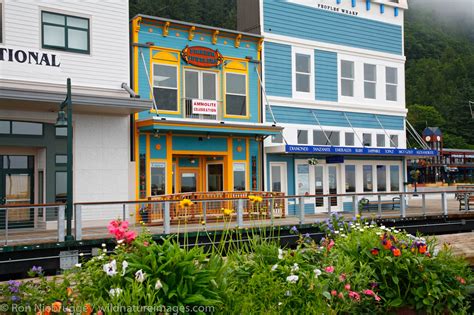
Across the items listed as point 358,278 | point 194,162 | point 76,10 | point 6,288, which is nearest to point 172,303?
point 6,288

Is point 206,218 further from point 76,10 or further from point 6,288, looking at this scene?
point 6,288

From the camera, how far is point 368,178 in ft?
85.3

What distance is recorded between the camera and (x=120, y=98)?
1738cm

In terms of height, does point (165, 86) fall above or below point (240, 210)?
above

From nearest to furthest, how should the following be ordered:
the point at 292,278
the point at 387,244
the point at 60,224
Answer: the point at 292,278 → the point at 387,244 → the point at 60,224

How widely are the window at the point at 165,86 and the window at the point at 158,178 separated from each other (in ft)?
6.93

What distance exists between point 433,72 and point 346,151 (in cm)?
8386

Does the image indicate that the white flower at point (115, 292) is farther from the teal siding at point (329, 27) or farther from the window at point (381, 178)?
the window at point (381, 178)

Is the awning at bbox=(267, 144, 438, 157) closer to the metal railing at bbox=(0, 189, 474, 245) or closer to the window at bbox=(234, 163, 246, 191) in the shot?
the window at bbox=(234, 163, 246, 191)

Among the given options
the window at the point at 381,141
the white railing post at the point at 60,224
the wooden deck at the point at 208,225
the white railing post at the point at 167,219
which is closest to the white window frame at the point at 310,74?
the window at the point at 381,141

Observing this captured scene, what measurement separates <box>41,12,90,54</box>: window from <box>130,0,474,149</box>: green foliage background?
1500 inches

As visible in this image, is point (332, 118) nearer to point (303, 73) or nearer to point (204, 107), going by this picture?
point (303, 73)

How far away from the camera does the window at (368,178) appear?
2586 cm

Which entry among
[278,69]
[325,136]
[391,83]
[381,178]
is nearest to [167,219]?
[278,69]
